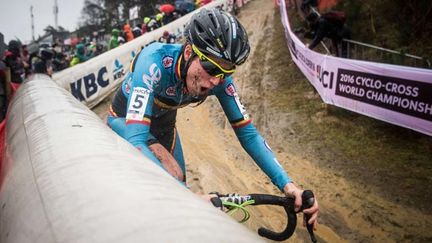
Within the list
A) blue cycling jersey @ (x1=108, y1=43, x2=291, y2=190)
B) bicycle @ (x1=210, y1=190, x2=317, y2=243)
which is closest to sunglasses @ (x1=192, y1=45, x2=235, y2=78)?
blue cycling jersey @ (x1=108, y1=43, x2=291, y2=190)

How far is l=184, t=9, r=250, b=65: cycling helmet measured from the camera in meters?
2.48

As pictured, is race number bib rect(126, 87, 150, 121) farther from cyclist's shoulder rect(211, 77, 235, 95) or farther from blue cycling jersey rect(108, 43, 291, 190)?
cyclist's shoulder rect(211, 77, 235, 95)

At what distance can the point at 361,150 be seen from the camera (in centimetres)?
668

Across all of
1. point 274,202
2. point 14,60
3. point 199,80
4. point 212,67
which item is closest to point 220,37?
point 212,67

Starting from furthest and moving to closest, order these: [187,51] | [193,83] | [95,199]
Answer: [187,51] < [193,83] < [95,199]

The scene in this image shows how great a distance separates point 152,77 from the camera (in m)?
2.81

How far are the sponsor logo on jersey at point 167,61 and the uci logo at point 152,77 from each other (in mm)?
96

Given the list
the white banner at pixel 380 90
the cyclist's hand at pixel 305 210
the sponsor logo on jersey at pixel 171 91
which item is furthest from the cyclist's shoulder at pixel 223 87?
the white banner at pixel 380 90

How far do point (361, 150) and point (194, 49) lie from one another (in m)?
5.04

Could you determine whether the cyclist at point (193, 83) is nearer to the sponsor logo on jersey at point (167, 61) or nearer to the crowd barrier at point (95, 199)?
the sponsor logo on jersey at point (167, 61)

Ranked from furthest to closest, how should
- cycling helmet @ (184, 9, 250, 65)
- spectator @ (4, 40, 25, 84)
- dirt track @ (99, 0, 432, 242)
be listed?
Answer: spectator @ (4, 40, 25, 84) < dirt track @ (99, 0, 432, 242) < cycling helmet @ (184, 9, 250, 65)

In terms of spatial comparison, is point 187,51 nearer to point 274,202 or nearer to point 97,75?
point 274,202

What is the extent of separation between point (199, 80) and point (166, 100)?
692mm

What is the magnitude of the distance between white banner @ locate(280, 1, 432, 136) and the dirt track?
3.80 feet
